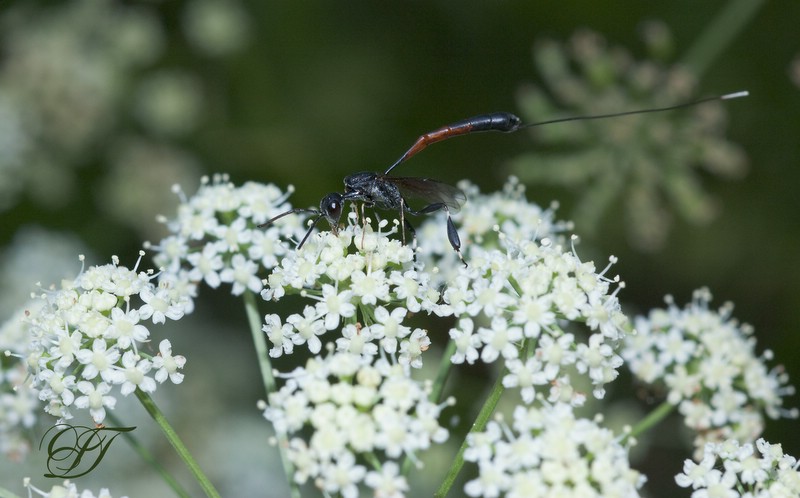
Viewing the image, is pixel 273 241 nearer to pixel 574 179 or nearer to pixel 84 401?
pixel 84 401

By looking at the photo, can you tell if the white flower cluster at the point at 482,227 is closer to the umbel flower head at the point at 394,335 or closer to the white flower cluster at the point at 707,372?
the umbel flower head at the point at 394,335

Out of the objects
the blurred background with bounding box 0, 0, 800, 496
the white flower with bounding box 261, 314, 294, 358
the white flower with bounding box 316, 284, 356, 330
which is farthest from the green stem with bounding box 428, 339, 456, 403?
the blurred background with bounding box 0, 0, 800, 496

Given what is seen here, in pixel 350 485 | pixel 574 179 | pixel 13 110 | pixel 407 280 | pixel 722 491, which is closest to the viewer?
pixel 350 485

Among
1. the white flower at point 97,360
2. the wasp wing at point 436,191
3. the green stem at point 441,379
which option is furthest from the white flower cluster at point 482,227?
the white flower at point 97,360

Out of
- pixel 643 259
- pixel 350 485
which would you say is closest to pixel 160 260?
pixel 350 485

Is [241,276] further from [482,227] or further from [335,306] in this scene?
[482,227]
